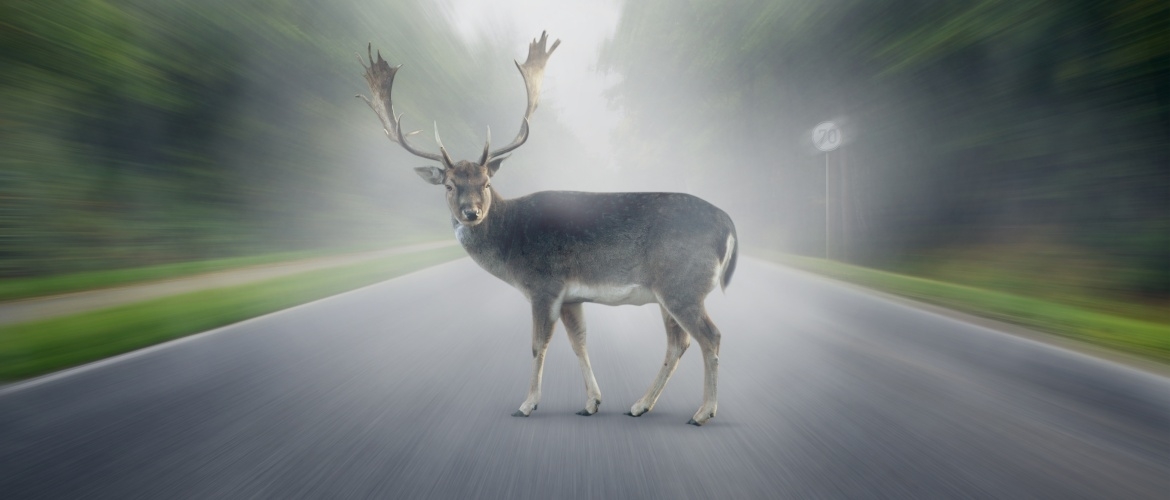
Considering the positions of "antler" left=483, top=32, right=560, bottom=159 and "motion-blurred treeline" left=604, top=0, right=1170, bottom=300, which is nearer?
"antler" left=483, top=32, right=560, bottom=159

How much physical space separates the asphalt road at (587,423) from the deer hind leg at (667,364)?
138 millimetres

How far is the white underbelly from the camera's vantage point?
5.00 m

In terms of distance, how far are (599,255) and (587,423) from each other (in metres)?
1.20

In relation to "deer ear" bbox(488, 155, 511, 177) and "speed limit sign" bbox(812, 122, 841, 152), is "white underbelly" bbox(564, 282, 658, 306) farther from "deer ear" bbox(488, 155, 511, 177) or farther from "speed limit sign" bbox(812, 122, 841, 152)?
"speed limit sign" bbox(812, 122, 841, 152)

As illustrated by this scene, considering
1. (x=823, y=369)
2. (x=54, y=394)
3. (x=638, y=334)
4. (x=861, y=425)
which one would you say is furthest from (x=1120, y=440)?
(x=54, y=394)

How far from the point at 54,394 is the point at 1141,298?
13.7 m

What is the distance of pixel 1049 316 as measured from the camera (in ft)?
28.3

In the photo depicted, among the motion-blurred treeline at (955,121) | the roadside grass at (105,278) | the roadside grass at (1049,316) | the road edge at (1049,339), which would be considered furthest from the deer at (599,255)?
the roadside grass at (105,278)

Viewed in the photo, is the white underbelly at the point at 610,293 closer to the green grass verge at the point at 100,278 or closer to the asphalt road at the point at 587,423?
the asphalt road at the point at 587,423

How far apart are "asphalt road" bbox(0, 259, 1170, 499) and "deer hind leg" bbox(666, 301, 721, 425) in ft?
0.54

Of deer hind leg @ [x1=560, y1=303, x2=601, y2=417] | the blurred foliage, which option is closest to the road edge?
deer hind leg @ [x1=560, y1=303, x2=601, y2=417]

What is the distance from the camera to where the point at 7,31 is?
10.5 metres

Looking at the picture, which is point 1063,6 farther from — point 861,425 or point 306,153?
point 306,153

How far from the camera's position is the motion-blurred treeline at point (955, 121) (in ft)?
34.8
